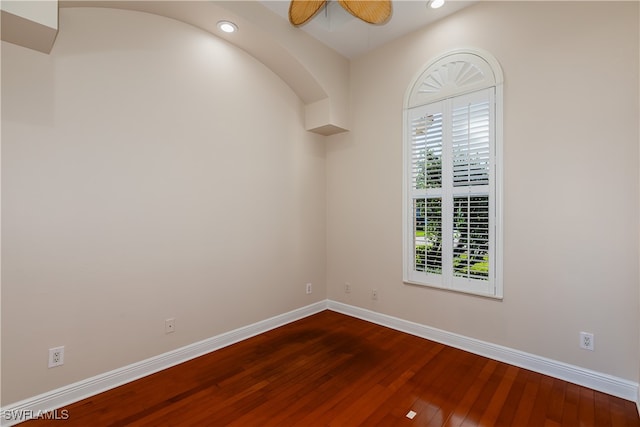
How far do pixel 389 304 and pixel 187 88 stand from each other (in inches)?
119

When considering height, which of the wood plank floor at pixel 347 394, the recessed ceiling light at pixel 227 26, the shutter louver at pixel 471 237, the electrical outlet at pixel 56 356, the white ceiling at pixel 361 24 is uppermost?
the white ceiling at pixel 361 24

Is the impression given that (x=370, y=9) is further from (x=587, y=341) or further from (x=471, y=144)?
(x=587, y=341)

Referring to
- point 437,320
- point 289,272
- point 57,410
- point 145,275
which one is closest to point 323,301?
point 289,272

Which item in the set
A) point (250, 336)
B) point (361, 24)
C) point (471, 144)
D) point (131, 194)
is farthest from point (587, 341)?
point (131, 194)

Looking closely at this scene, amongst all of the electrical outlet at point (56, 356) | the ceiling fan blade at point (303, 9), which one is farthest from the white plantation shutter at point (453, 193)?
the electrical outlet at point (56, 356)

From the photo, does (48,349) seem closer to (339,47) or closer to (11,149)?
(11,149)

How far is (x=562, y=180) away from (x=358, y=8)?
2.04 meters

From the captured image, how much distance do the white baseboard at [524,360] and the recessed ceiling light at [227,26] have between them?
3293 mm

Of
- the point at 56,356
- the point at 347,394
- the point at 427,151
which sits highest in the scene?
the point at 427,151

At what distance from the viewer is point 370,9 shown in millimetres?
2182

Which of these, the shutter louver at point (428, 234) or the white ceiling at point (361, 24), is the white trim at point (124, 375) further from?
the white ceiling at point (361, 24)

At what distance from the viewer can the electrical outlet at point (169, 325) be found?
2.57 m

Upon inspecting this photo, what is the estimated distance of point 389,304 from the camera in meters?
3.45

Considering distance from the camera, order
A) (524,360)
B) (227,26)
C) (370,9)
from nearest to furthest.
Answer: (370,9), (524,360), (227,26)
